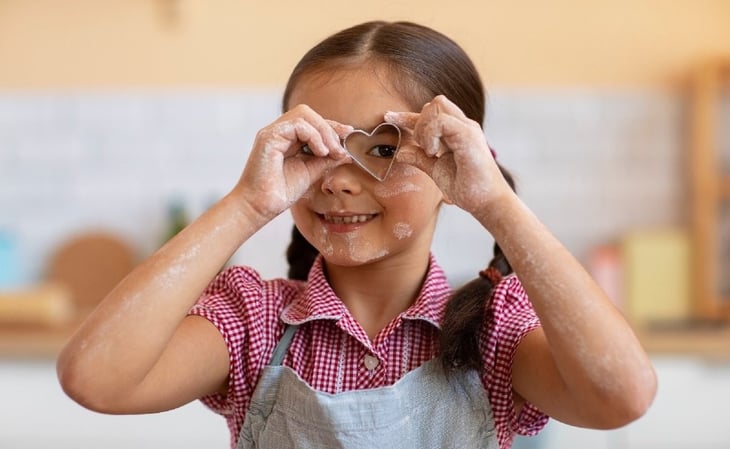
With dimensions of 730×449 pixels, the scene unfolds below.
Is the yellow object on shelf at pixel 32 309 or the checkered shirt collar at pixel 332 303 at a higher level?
the checkered shirt collar at pixel 332 303

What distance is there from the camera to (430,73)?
119 centimetres

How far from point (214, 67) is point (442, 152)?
2008 mm

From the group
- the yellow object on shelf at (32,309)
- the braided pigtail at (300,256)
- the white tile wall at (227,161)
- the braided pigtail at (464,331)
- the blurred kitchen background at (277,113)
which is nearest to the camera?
the braided pigtail at (464,331)

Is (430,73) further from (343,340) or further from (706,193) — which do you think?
(706,193)

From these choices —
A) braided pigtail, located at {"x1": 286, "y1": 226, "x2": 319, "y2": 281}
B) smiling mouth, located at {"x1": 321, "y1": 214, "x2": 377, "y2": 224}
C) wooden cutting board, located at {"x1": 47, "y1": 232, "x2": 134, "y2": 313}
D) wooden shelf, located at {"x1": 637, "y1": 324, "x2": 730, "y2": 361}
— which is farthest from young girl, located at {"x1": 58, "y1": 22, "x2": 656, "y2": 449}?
wooden cutting board, located at {"x1": 47, "y1": 232, "x2": 134, "y2": 313}

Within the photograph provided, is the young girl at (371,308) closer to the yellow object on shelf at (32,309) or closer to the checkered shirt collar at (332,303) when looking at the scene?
the checkered shirt collar at (332,303)

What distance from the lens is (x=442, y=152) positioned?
42.3 inches

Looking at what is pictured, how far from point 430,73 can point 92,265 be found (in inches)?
78.5

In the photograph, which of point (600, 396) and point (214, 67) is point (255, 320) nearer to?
point (600, 396)

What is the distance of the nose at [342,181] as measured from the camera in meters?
1.12

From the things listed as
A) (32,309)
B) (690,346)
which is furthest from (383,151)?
(32,309)

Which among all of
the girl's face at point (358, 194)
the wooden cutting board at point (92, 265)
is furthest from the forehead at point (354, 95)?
the wooden cutting board at point (92, 265)

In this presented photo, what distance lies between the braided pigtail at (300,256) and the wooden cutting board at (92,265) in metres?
1.69

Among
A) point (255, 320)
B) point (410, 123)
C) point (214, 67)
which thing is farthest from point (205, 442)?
point (410, 123)
